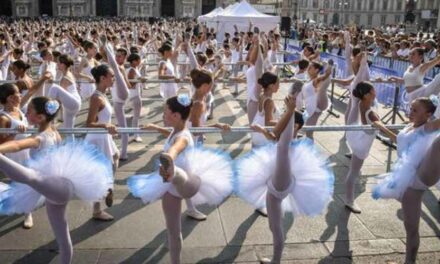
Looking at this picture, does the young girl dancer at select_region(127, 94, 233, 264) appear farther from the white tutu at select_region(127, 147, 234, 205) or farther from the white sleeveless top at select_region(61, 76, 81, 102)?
the white sleeveless top at select_region(61, 76, 81, 102)

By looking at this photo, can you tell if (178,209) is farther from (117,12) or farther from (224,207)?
(117,12)

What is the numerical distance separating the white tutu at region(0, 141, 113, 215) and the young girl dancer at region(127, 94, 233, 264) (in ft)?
1.05

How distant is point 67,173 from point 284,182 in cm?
207

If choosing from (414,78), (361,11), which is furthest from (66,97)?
(361,11)

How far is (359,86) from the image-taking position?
18.7 ft

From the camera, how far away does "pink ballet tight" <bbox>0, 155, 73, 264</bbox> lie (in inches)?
145

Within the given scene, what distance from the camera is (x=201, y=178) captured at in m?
4.11

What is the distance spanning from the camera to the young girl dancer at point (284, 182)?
439 cm

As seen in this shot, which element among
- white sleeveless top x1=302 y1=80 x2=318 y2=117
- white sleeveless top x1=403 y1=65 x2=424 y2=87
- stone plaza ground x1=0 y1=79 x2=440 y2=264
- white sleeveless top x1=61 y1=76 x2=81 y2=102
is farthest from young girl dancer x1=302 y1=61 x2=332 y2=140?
white sleeveless top x1=61 y1=76 x2=81 y2=102

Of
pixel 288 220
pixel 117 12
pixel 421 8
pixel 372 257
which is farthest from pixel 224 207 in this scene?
pixel 421 8

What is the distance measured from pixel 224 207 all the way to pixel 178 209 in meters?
2.46

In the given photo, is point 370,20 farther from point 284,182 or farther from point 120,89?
point 284,182

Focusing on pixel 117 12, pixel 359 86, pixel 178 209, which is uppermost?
pixel 117 12

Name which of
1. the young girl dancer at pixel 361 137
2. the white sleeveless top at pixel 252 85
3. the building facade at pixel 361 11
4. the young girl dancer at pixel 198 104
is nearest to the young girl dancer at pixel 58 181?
the young girl dancer at pixel 198 104
